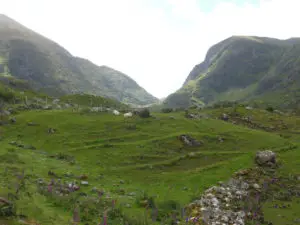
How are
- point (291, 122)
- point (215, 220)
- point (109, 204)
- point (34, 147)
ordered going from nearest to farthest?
1. point (215, 220)
2. point (109, 204)
3. point (34, 147)
4. point (291, 122)

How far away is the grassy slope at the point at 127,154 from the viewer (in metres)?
27.5

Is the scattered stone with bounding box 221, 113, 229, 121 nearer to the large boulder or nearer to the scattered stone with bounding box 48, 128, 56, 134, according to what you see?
the large boulder

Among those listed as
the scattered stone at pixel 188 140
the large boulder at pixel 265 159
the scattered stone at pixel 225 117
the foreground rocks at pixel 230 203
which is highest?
the scattered stone at pixel 225 117

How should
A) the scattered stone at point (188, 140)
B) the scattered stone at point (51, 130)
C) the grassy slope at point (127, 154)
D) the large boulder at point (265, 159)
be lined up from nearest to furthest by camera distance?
1. the grassy slope at point (127, 154)
2. the large boulder at point (265, 159)
3. the scattered stone at point (188, 140)
4. the scattered stone at point (51, 130)

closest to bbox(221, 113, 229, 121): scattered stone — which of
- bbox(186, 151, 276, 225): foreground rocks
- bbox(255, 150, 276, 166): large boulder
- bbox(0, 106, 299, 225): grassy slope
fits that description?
bbox(0, 106, 299, 225): grassy slope

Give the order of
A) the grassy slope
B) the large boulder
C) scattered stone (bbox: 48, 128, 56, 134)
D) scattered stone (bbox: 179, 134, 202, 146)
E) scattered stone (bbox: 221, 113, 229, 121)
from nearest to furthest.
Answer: the grassy slope
the large boulder
scattered stone (bbox: 179, 134, 202, 146)
scattered stone (bbox: 48, 128, 56, 134)
scattered stone (bbox: 221, 113, 229, 121)

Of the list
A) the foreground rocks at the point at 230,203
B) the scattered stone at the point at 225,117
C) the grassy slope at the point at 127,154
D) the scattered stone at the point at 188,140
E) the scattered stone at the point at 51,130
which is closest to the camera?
the foreground rocks at the point at 230,203

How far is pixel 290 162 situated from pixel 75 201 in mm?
30611

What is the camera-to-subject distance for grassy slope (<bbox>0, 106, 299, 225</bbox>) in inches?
1085

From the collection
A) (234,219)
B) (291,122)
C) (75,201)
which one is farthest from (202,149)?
(291,122)

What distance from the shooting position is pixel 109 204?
78.3ft

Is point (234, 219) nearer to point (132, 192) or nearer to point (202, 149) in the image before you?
point (132, 192)

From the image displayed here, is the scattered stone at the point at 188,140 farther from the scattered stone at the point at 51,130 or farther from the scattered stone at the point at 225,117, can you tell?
the scattered stone at the point at 225,117

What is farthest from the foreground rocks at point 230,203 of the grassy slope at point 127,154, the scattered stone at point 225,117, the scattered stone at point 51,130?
the scattered stone at point 225,117
